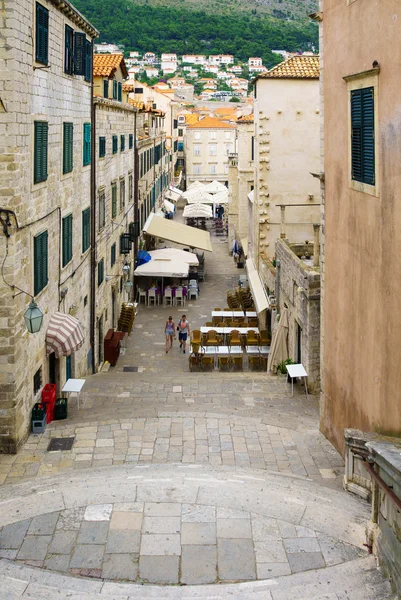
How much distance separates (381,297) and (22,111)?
7.16 m

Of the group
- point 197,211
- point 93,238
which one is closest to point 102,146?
point 93,238

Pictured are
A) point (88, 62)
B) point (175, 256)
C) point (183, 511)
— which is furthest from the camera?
point (175, 256)

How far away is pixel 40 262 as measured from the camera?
14.0m

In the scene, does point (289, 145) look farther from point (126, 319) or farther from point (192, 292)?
point (126, 319)

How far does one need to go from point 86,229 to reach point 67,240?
10.1 feet

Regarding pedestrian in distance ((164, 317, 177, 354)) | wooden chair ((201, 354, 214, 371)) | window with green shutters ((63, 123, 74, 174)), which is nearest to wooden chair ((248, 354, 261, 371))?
wooden chair ((201, 354, 214, 371))

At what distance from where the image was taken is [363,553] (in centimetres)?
836

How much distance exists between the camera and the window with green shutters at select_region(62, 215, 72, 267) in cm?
1669

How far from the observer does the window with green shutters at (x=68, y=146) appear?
54.2 ft

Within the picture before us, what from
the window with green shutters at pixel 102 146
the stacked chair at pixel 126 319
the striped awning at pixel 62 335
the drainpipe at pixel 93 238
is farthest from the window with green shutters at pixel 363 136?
the stacked chair at pixel 126 319

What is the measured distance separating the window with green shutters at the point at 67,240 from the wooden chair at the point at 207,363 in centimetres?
640

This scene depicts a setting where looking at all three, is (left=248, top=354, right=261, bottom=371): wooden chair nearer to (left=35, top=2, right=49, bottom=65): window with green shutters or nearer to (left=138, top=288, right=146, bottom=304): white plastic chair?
(left=35, top=2, right=49, bottom=65): window with green shutters

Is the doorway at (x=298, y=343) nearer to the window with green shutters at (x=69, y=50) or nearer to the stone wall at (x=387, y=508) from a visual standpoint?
the window with green shutters at (x=69, y=50)

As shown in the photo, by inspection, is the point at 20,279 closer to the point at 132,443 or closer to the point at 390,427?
the point at 132,443
